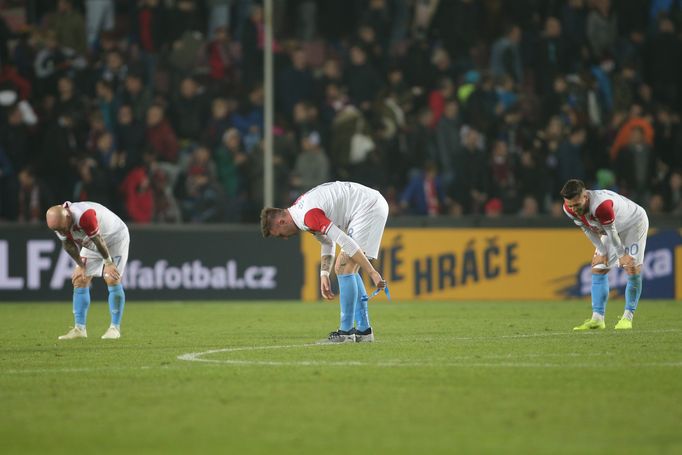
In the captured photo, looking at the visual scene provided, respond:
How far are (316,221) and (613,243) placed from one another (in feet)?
12.4

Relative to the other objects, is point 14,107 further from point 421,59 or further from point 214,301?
point 421,59

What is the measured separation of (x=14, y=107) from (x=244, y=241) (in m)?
4.85

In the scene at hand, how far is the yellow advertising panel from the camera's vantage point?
77.3ft

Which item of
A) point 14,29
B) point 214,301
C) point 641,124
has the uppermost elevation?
point 14,29

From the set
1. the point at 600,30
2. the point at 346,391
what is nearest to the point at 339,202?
the point at 346,391

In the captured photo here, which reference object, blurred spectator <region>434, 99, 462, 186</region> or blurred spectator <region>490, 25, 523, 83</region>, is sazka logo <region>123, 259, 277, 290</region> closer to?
blurred spectator <region>434, 99, 462, 186</region>

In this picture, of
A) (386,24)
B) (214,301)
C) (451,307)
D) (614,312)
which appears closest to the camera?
(614,312)

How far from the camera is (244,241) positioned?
2355 cm

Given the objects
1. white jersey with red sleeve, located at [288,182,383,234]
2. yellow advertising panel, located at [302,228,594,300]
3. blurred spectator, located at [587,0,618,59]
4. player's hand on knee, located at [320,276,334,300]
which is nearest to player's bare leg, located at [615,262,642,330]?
white jersey with red sleeve, located at [288,182,383,234]

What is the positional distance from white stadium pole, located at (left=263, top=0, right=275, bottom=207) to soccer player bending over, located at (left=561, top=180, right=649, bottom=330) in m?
9.14

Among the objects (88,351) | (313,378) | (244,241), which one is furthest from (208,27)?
(313,378)

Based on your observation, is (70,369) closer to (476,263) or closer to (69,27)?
(476,263)

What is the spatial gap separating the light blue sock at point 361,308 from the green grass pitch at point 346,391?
31 cm

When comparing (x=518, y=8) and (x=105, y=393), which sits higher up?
(x=518, y=8)
